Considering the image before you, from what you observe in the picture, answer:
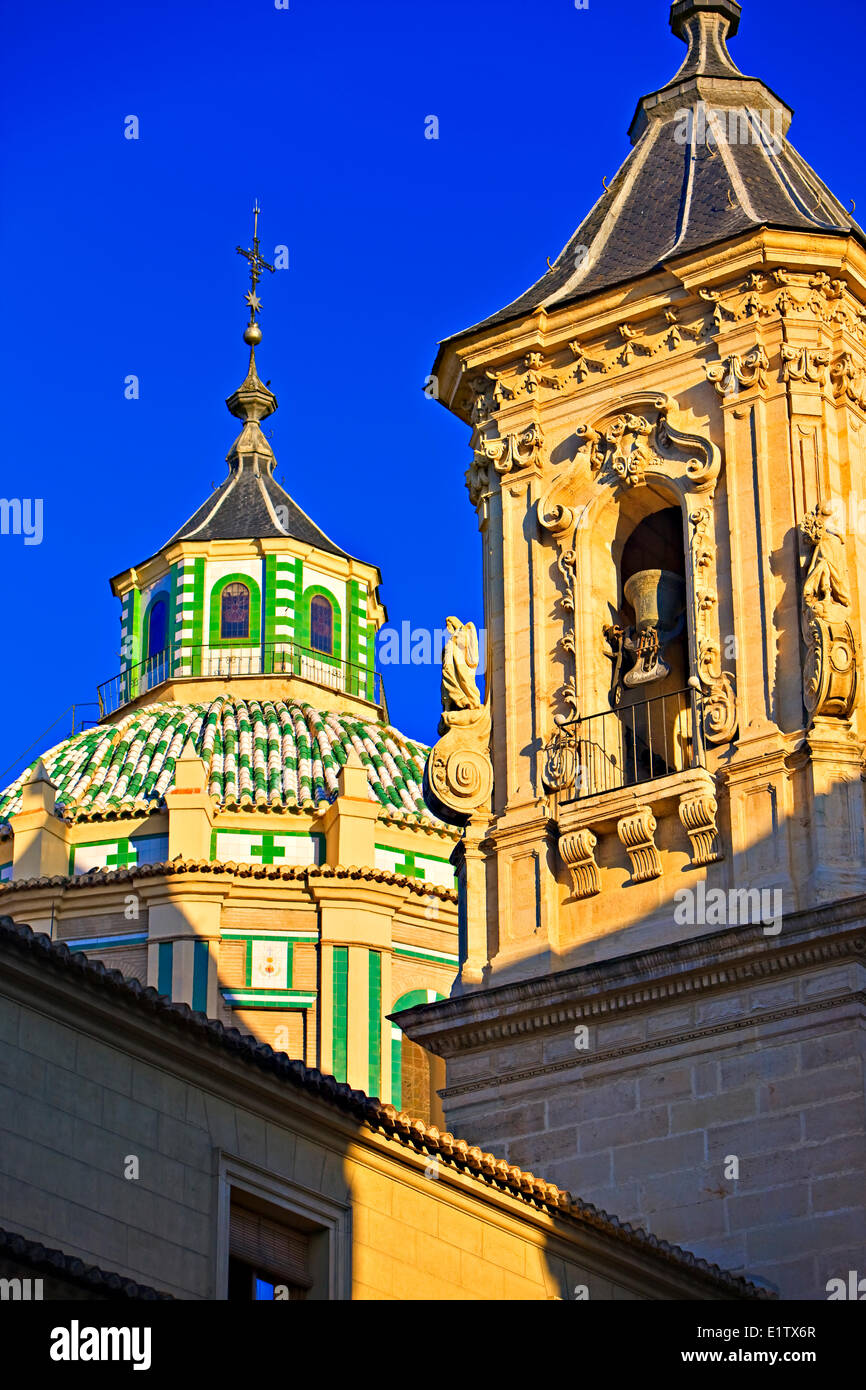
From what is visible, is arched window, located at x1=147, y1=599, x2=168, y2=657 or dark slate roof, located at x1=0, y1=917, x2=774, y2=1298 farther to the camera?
arched window, located at x1=147, y1=599, x2=168, y2=657

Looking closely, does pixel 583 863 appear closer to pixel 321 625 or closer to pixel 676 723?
pixel 676 723

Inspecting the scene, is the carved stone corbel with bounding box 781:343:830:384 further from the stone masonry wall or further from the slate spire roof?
Result: the slate spire roof

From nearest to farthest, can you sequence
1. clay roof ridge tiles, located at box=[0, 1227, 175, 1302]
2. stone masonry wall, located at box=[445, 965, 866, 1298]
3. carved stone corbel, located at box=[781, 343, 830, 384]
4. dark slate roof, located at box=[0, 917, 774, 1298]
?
1. clay roof ridge tiles, located at box=[0, 1227, 175, 1302]
2. dark slate roof, located at box=[0, 917, 774, 1298]
3. stone masonry wall, located at box=[445, 965, 866, 1298]
4. carved stone corbel, located at box=[781, 343, 830, 384]

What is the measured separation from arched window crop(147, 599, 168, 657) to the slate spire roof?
129 cm

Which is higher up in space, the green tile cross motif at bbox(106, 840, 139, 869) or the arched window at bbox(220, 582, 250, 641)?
the arched window at bbox(220, 582, 250, 641)

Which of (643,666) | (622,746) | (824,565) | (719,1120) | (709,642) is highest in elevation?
(824,565)

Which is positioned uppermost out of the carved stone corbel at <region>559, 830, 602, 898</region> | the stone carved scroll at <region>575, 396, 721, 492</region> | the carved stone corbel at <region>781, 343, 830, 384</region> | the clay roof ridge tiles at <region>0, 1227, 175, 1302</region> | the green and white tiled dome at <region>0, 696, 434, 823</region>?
the green and white tiled dome at <region>0, 696, 434, 823</region>

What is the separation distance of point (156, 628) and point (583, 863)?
2560 cm

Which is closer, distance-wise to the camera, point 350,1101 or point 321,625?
point 350,1101

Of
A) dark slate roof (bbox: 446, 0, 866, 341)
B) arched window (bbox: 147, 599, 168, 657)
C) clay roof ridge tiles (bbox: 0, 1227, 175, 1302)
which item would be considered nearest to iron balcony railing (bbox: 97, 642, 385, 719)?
arched window (bbox: 147, 599, 168, 657)

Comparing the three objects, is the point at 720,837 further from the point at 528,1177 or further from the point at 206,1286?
the point at 206,1286

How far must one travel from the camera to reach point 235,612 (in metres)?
54.6

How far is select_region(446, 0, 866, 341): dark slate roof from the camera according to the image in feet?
111

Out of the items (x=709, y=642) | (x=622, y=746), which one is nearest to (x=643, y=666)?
(x=622, y=746)
